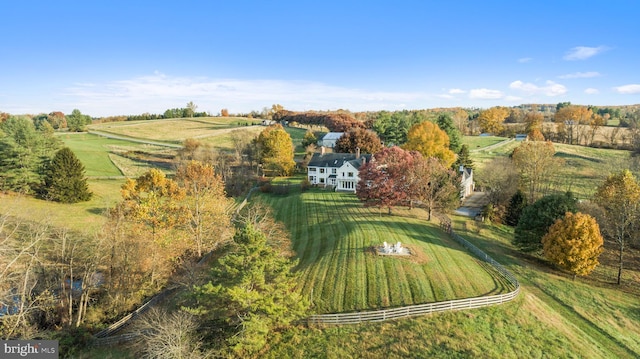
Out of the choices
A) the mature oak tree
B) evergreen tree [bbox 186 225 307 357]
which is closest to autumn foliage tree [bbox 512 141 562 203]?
the mature oak tree

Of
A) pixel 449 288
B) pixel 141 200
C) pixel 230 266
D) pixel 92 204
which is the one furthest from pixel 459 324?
pixel 92 204

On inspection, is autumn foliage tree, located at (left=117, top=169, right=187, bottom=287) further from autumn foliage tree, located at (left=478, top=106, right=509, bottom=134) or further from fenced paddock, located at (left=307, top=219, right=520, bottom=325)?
autumn foliage tree, located at (left=478, top=106, right=509, bottom=134)

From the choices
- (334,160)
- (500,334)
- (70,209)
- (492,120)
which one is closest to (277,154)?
(334,160)

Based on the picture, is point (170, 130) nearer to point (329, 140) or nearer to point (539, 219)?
point (329, 140)

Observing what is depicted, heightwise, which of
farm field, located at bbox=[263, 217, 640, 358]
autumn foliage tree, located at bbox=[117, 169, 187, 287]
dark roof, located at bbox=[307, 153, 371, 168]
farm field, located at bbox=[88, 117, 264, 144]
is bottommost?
farm field, located at bbox=[263, 217, 640, 358]

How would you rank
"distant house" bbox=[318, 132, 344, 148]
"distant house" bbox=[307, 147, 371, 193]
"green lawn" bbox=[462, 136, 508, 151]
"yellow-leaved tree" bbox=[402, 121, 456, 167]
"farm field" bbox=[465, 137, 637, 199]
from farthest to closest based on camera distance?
"distant house" bbox=[318, 132, 344, 148]
"green lawn" bbox=[462, 136, 508, 151]
"yellow-leaved tree" bbox=[402, 121, 456, 167]
"distant house" bbox=[307, 147, 371, 193]
"farm field" bbox=[465, 137, 637, 199]

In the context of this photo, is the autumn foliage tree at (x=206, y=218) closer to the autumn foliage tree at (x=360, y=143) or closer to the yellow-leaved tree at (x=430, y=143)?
the autumn foliage tree at (x=360, y=143)

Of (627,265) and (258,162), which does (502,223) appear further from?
(258,162)

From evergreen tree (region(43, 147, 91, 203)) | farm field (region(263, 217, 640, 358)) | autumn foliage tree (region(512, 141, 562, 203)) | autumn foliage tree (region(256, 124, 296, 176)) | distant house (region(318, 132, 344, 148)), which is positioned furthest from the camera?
distant house (region(318, 132, 344, 148))
